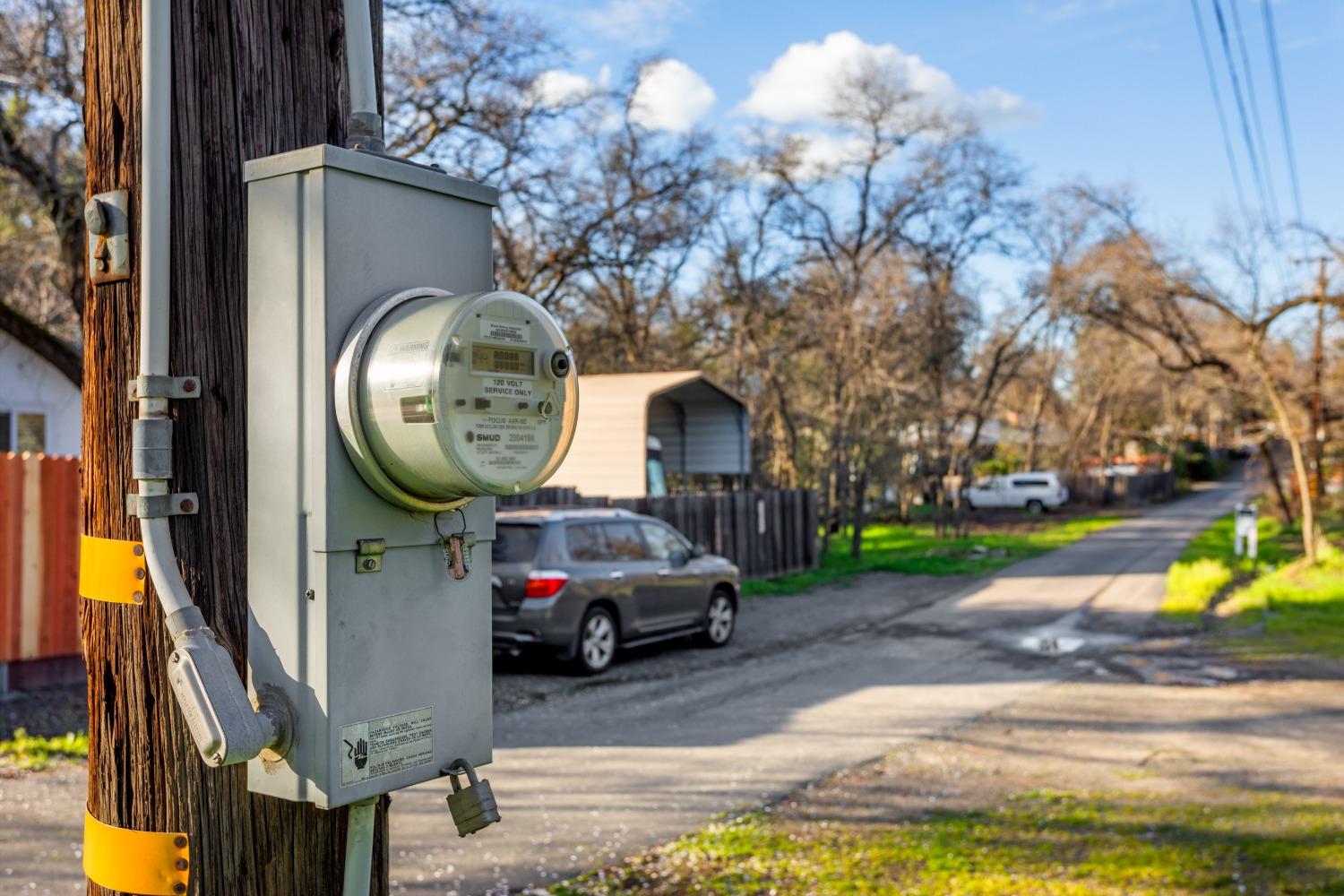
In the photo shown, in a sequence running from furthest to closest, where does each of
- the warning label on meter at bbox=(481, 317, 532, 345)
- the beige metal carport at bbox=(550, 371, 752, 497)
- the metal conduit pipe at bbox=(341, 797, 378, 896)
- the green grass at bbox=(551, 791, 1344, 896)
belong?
1. the beige metal carport at bbox=(550, 371, 752, 497)
2. the green grass at bbox=(551, 791, 1344, 896)
3. the metal conduit pipe at bbox=(341, 797, 378, 896)
4. the warning label on meter at bbox=(481, 317, 532, 345)

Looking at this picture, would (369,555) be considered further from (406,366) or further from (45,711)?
(45,711)

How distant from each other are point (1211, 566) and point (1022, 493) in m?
28.3

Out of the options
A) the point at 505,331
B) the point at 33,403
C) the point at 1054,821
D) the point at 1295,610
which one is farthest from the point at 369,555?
the point at 33,403

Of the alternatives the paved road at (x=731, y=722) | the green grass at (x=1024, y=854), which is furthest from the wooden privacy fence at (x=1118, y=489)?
the green grass at (x=1024, y=854)

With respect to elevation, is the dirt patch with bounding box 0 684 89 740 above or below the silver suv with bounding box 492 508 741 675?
below

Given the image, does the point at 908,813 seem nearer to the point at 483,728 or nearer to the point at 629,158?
the point at 483,728

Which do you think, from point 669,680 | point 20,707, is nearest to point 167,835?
point 20,707

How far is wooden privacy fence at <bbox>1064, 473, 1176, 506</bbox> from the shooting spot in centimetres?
5281

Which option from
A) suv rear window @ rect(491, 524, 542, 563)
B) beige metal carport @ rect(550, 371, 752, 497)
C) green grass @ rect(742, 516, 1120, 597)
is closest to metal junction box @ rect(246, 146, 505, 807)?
suv rear window @ rect(491, 524, 542, 563)

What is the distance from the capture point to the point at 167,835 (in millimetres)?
1937

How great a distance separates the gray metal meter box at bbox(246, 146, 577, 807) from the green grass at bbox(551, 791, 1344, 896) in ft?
13.0

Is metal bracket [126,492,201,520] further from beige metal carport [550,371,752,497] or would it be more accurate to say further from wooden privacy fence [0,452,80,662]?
beige metal carport [550,371,752,497]

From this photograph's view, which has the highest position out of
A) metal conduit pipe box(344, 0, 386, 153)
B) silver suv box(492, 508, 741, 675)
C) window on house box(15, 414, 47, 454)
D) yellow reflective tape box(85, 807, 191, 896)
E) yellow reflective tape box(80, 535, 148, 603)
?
window on house box(15, 414, 47, 454)

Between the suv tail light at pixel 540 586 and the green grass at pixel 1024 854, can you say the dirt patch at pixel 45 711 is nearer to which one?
the suv tail light at pixel 540 586
